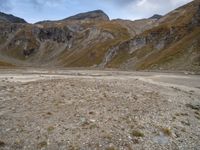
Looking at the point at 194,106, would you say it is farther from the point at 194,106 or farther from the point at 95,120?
the point at 95,120

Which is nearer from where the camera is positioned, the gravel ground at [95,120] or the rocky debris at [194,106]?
the gravel ground at [95,120]

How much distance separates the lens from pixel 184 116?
29.0m

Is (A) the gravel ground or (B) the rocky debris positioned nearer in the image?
(A) the gravel ground

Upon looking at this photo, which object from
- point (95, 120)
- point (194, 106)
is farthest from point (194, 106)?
point (95, 120)

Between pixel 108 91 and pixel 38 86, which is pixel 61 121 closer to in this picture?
pixel 108 91

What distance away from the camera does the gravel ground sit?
72.2 feet

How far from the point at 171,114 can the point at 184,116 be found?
1.26 m

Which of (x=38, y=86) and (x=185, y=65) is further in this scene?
(x=185, y=65)

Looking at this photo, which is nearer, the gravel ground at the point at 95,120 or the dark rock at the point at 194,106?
the gravel ground at the point at 95,120

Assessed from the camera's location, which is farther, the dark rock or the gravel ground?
the dark rock

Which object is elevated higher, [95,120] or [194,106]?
[194,106]

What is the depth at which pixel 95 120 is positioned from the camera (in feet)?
83.8

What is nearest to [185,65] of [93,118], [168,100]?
[168,100]

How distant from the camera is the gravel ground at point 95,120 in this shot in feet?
72.2
